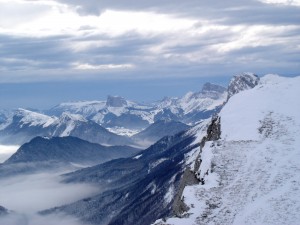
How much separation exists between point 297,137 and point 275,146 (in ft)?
19.5

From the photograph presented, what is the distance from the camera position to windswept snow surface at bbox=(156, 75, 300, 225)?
280 ft

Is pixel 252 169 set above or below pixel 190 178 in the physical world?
above

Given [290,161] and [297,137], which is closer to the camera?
[290,161]

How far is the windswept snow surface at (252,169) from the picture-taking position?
8544 centimetres

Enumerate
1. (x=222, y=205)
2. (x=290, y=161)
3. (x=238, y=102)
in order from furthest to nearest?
(x=238, y=102) → (x=290, y=161) → (x=222, y=205)

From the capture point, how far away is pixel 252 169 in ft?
326

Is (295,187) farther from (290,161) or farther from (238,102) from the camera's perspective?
(238,102)

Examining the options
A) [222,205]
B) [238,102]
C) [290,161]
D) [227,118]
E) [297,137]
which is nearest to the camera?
[222,205]

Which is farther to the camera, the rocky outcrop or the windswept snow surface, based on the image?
the rocky outcrop

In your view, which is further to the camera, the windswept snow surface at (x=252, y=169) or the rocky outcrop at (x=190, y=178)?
the rocky outcrop at (x=190, y=178)

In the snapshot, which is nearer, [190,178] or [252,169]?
[252,169]

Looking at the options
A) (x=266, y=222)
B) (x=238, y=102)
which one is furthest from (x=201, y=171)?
(x=238, y=102)

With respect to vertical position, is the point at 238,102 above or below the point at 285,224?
above

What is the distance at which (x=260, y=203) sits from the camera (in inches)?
3479
